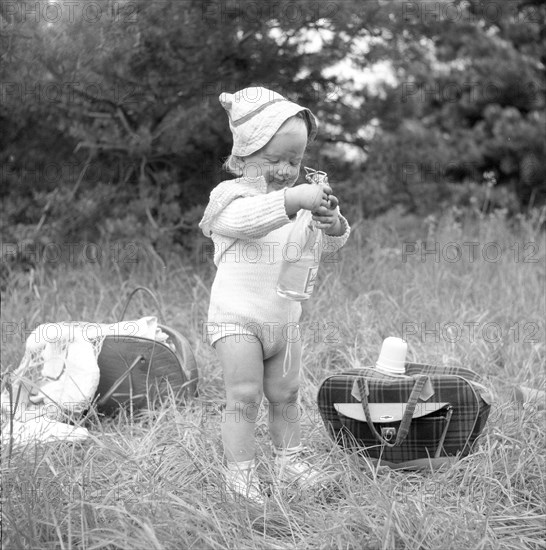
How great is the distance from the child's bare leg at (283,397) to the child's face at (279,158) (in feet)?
1.58

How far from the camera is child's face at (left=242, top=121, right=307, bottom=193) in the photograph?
2041 millimetres

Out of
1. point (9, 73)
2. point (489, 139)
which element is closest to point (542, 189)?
point (489, 139)

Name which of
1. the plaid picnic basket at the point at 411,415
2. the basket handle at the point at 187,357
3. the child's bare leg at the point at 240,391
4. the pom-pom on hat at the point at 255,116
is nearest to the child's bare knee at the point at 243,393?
the child's bare leg at the point at 240,391

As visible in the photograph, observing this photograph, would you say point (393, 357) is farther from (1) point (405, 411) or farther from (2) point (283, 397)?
(2) point (283, 397)

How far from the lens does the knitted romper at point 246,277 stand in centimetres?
207

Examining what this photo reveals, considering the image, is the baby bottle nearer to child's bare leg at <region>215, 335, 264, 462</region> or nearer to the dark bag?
child's bare leg at <region>215, 335, 264, 462</region>

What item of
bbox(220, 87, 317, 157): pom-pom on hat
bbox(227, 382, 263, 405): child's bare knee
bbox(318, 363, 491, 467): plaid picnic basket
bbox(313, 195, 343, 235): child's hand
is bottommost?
bbox(318, 363, 491, 467): plaid picnic basket

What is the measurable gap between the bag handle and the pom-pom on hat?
813 mm

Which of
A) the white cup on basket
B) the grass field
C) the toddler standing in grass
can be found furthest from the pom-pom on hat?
the grass field

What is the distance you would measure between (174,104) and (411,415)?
2.56m

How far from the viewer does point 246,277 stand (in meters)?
2.13

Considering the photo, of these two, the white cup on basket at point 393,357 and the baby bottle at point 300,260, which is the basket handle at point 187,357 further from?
the baby bottle at point 300,260

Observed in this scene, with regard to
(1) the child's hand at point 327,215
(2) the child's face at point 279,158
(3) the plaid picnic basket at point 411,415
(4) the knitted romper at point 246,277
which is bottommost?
(3) the plaid picnic basket at point 411,415

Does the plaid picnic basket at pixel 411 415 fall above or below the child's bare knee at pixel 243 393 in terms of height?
below
